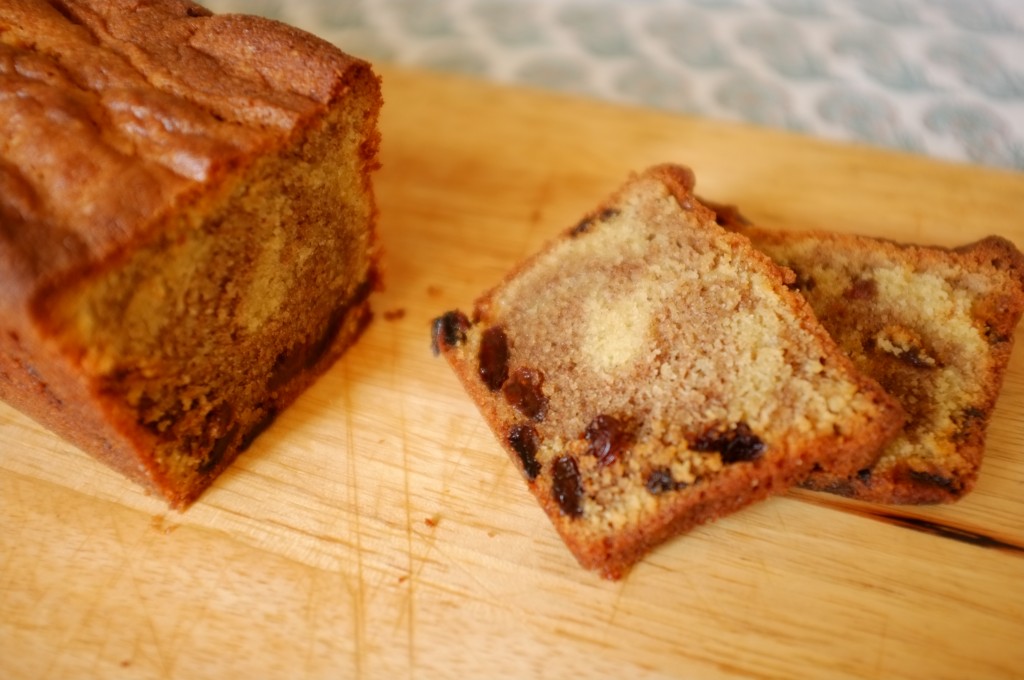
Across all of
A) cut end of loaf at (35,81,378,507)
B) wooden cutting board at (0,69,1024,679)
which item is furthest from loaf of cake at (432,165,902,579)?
cut end of loaf at (35,81,378,507)

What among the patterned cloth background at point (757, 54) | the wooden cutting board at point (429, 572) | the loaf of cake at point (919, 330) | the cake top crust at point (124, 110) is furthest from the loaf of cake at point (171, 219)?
the patterned cloth background at point (757, 54)

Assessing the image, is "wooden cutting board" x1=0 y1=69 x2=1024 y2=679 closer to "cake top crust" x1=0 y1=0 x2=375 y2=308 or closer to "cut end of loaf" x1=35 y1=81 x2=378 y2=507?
"cut end of loaf" x1=35 y1=81 x2=378 y2=507

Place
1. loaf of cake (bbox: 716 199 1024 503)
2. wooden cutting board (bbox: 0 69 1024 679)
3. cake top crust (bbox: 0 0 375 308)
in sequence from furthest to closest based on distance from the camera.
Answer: loaf of cake (bbox: 716 199 1024 503), wooden cutting board (bbox: 0 69 1024 679), cake top crust (bbox: 0 0 375 308)

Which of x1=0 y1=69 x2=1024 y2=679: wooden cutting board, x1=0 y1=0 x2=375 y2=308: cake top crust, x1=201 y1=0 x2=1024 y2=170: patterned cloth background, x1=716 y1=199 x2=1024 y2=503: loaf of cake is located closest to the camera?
x1=0 y1=0 x2=375 y2=308: cake top crust

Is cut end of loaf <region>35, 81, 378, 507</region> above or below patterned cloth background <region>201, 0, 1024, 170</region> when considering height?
below

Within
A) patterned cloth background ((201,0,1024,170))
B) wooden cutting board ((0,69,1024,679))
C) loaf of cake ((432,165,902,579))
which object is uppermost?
patterned cloth background ((201,0,1024,170))

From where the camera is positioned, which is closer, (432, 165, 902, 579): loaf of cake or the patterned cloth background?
A: (432, 165, 902, 579): loaf of cake

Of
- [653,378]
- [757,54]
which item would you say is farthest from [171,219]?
[757,54]
